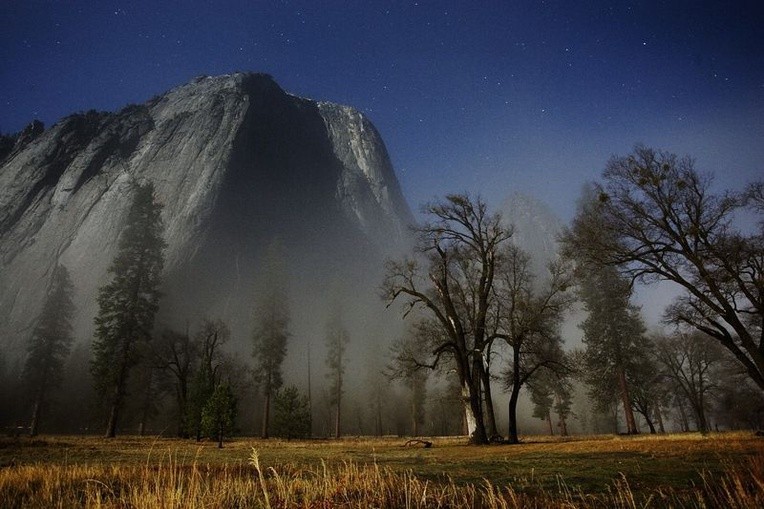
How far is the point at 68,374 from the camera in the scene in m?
56.5

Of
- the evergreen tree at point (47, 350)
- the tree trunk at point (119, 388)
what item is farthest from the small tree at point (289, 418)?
the evergreen tree at point (47, 350)

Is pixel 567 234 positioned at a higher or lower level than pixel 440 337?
higher

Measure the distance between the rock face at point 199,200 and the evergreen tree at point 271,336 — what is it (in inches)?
629

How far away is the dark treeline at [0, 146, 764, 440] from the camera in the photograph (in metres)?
14.9

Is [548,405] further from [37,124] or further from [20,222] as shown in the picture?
[37,124]

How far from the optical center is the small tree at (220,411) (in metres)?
22.0

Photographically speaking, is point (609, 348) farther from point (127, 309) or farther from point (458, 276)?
point (127, 309)

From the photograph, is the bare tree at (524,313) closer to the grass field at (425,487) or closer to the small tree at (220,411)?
the grass field at (425,487)

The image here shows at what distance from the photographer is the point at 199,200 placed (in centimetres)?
8688

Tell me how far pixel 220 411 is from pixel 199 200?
249 ft

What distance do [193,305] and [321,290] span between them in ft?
126

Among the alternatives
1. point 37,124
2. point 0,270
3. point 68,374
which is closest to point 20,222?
point 0,270

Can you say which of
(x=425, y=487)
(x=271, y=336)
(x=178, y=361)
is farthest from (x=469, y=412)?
(x=178, y=361)

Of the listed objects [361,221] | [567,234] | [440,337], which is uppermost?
[361,221]
